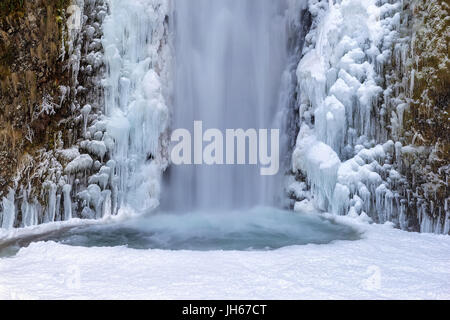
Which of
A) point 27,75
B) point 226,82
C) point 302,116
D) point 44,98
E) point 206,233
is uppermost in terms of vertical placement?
Result: point 226,82

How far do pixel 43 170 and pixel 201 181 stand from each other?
264cm

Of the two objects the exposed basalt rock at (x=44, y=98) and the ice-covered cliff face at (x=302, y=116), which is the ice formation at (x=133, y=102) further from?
the exposed basalt rock at (x=44, y=98)

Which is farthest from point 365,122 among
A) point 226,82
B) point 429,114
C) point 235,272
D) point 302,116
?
point 235,272

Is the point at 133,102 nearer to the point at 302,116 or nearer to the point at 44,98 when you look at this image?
the point at 44,98

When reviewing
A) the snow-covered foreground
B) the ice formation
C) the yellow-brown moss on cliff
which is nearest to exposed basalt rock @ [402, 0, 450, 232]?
the snow-covered foreground

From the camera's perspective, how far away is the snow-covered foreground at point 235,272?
2838 mm

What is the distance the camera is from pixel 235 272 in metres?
3.30

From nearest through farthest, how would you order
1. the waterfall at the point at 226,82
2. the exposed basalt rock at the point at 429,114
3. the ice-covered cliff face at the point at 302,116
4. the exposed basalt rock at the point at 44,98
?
the exposed basalt rock at the point at 429,114
the ice-covered cliff face at the point at 302,116
the exposed basalt rock at the point at 44,98
the waterfall at the point at 226,82

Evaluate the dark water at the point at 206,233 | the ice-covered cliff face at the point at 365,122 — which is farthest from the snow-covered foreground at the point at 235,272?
the ice-covered cliff face at the point at 365,122

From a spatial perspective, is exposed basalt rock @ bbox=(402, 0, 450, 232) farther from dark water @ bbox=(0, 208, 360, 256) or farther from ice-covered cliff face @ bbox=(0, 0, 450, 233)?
dark water @ bbox=(0, 208, 360, 256)

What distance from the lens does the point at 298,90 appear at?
270 inches

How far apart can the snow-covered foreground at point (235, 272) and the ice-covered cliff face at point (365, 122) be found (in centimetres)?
112

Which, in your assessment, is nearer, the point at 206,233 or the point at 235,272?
the point at 235,272

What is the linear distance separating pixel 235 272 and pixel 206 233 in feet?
6.42
